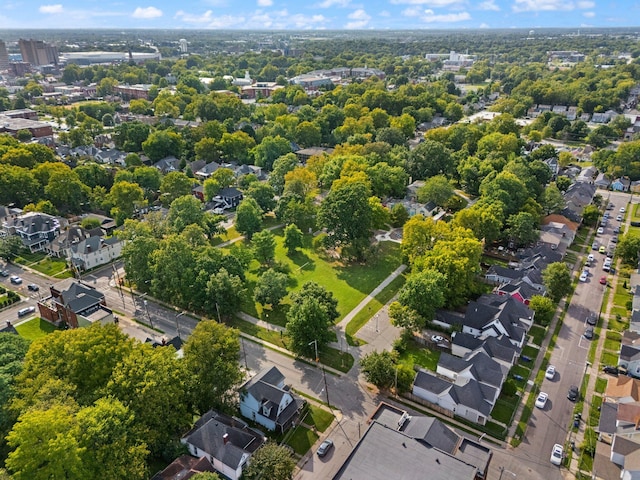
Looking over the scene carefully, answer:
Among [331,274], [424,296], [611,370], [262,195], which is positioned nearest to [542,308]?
[611,370]

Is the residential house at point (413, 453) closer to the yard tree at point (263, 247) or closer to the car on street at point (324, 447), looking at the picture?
the car on street at point (324, 447)

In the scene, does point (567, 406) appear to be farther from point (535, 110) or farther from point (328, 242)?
point (535, 110)

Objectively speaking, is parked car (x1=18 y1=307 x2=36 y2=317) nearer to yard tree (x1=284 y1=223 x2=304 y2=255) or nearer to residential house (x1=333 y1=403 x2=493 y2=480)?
yard tree (x1=284 y1=223 x2=304 y2=255)

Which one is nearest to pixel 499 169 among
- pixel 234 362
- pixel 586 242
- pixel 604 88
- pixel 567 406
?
pixel 586 242

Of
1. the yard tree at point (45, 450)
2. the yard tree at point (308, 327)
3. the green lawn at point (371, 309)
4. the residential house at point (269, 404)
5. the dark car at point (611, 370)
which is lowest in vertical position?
the green lawn at point (371, 309)

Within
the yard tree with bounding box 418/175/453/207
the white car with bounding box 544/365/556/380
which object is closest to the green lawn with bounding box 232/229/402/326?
the yard tree with bounding box 418/175/453/207

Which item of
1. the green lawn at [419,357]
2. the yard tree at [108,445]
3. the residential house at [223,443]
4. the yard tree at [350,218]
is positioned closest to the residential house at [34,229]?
the yard tree at [350,218]
